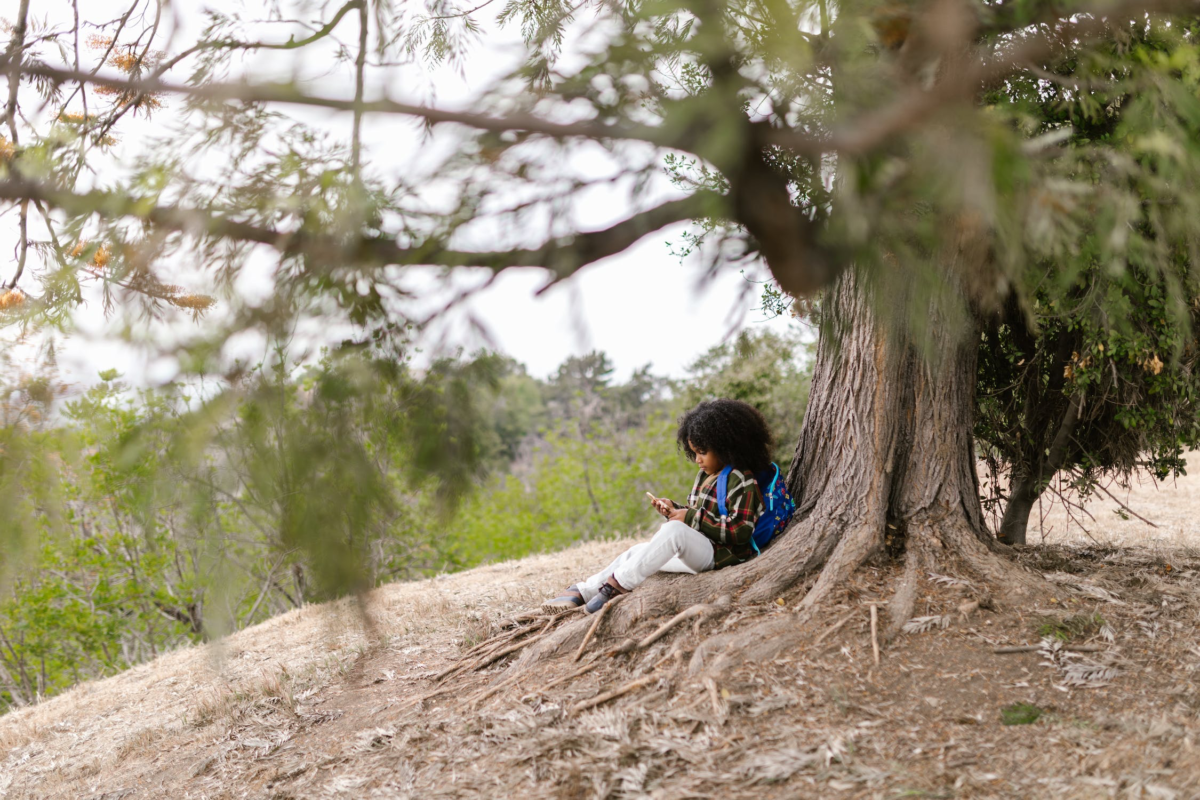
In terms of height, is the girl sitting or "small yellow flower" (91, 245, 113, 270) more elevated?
"small yellow flower" (91, 245, 113, 270)

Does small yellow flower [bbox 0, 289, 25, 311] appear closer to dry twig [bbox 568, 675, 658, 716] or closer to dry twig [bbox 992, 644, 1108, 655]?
dry twig [bbox 568, 675, 658, 716]

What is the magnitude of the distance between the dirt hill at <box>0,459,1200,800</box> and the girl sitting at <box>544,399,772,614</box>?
0.45 metres

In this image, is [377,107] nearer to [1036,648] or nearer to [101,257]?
[101,257]

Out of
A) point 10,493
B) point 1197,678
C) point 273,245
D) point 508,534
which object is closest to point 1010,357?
point 1197,678

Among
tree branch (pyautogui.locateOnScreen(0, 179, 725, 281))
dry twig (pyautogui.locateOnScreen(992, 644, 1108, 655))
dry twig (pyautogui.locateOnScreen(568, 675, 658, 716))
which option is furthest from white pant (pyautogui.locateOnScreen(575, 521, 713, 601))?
tree branch (pyautogui.locateOnScreen(0, 179, 725, 281))

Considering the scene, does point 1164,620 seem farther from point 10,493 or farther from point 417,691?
point 10,493

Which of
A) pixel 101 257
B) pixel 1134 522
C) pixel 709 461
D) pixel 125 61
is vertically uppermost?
pixel 125 61

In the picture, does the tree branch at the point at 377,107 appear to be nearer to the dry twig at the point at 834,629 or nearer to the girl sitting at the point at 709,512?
the dry twig at the point at 834,629

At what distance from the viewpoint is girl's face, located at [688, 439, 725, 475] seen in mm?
4621

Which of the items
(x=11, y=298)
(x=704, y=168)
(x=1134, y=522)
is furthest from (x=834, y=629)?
(x=1134, y=522)

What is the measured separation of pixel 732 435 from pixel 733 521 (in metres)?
0.47

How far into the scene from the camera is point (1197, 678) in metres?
3.36

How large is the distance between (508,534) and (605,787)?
1236 cm

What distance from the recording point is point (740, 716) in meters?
3.23
